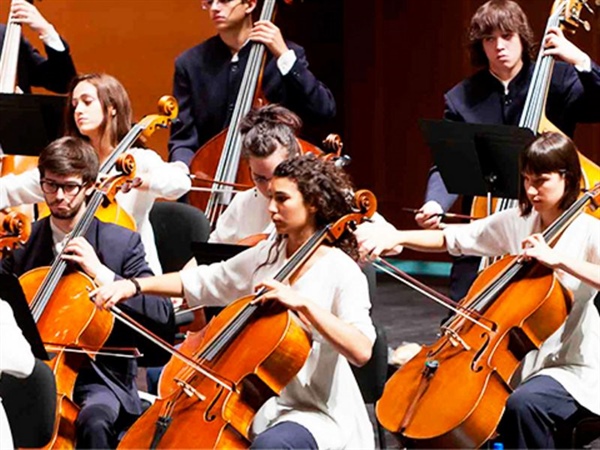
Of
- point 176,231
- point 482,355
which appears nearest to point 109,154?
point 176,231

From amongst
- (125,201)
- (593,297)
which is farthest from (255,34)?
(593,297)

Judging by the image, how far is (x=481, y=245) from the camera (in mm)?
3383

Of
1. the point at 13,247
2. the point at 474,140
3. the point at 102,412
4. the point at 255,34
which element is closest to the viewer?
the point at 102,412

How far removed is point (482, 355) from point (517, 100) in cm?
110

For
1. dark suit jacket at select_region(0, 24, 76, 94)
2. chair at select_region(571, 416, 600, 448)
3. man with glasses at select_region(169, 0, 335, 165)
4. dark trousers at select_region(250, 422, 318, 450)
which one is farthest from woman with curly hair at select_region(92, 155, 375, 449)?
dark suit jacket at select_region(0, 24, 76, 94)

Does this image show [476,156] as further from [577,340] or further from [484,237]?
[577,340]

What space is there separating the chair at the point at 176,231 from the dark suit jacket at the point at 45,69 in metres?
0.94

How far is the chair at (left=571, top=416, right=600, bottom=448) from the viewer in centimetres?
308

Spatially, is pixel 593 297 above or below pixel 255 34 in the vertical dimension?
below

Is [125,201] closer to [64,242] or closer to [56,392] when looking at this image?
[64,242]

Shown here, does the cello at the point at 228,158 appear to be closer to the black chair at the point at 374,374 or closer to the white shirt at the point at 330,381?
the black chair at the point at 374,374

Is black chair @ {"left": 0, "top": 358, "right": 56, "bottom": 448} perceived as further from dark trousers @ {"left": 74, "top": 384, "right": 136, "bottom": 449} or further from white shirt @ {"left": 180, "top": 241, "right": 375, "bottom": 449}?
white shirt @ {"left": 180, "top": 241, "right": 375, "bottom": 449}

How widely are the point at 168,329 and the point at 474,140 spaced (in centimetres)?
94

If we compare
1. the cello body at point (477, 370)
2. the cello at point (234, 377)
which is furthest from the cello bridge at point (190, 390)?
the cello body at point (477, 370)
